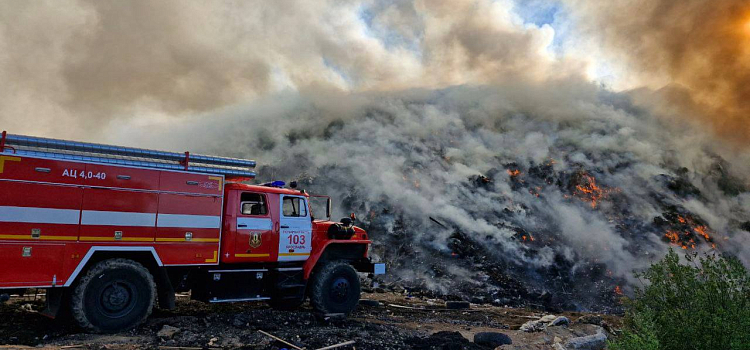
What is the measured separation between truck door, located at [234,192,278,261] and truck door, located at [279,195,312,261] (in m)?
0.29

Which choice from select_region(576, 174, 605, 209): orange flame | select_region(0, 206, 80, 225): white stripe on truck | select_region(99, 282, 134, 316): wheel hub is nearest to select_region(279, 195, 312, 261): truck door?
select_region(99, 282, 134, 316): wheel hub

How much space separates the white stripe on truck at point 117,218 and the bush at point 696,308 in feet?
29.1

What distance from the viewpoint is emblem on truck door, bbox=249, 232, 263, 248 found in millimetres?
10195

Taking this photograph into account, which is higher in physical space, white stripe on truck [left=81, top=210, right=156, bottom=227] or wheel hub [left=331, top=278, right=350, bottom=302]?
white stripe on truck [left=81, top=210, right=156, bottom=227]

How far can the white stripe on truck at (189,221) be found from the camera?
905 centimetres

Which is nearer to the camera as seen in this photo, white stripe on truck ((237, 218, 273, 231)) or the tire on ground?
white stripe on truck ((237, 218, 273, 231))

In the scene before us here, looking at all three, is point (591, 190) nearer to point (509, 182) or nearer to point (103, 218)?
point (509, 182)

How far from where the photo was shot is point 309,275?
11.0 m

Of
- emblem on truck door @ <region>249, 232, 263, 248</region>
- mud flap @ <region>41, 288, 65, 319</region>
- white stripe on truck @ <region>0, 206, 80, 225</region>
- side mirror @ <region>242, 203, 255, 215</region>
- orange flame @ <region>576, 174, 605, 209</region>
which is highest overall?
orange flame @ <region>576, 174, 605, 209</region>

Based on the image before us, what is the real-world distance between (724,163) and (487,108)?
16654 millimetres

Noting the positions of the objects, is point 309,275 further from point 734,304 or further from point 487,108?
point 487,108

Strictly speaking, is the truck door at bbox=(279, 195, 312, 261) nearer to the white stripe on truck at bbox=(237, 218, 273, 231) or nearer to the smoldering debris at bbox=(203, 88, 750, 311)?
the white stripe on truck at bbox=(237, 218, 273, 231)

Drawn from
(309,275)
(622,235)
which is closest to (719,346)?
(309,275)

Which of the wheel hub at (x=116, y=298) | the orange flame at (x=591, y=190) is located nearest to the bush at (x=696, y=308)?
the wheel hub at (x=116, y=298)
